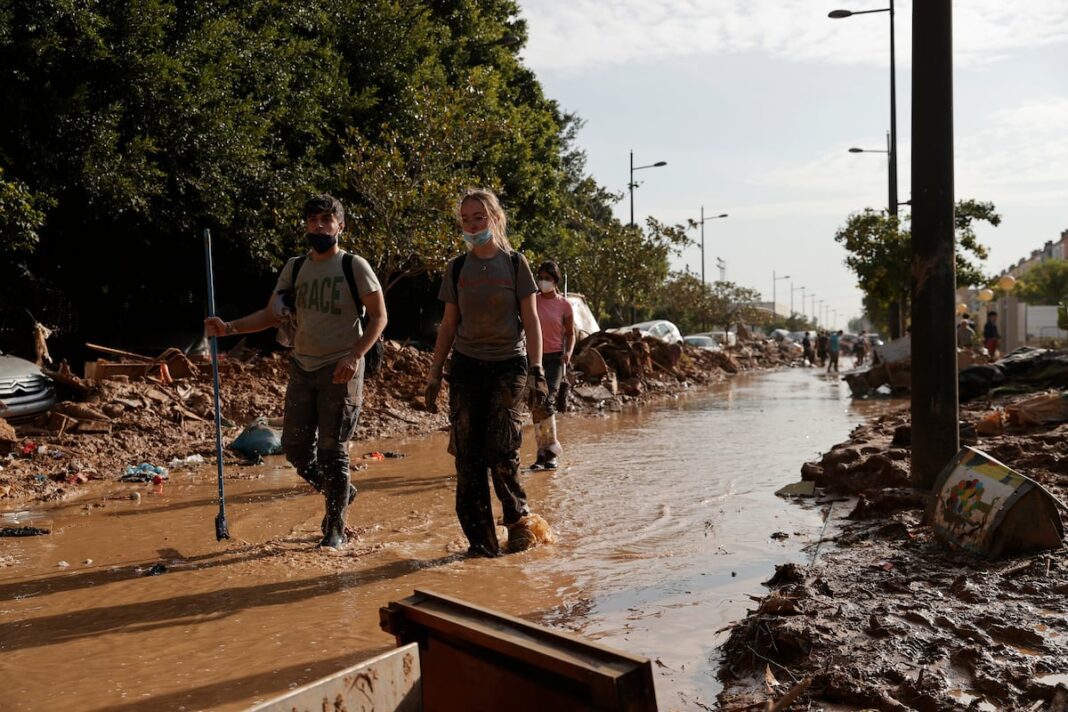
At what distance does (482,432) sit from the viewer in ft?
16.4

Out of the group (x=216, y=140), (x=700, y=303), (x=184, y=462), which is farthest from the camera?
(x=700, y=303)

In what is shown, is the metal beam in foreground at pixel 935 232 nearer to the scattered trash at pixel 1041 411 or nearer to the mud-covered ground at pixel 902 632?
the mud-covered ground at pixel 902 632

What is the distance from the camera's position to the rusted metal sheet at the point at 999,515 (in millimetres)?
4270

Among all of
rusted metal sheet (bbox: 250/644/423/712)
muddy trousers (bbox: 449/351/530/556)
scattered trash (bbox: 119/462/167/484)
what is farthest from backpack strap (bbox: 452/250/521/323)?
scattered trash (bbox: 119/462/167/484)

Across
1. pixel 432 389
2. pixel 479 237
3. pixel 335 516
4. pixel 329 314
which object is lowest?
pixel 335 516

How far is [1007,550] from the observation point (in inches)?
169

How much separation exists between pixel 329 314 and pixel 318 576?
1348 millimetres

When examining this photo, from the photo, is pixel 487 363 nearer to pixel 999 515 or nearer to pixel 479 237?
pixel 479 237

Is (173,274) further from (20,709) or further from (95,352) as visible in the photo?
(20,709)

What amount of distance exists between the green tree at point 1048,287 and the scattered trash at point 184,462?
68759 millimetres

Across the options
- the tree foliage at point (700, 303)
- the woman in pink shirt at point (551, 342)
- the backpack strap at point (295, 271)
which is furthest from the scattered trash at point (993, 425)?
the tree foliage at point (700, 303)

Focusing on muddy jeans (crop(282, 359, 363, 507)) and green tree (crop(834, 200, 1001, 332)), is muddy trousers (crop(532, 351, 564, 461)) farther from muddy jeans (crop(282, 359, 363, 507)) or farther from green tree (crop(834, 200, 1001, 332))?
green tree (crop(834, 200, 1001, 332))

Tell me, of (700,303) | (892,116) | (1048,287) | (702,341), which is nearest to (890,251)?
(892,116)

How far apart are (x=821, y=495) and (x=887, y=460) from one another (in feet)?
1.74
